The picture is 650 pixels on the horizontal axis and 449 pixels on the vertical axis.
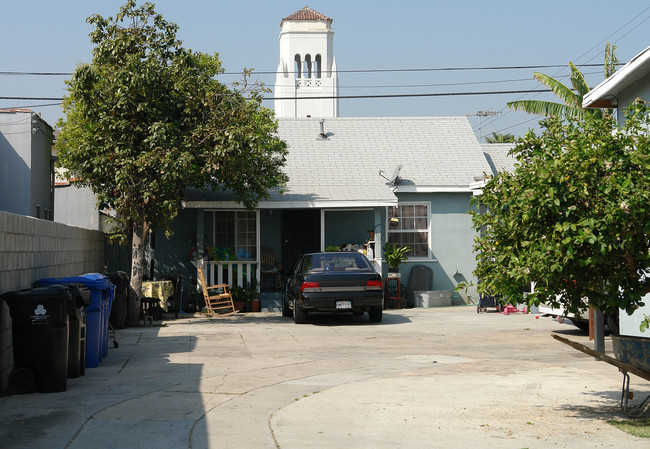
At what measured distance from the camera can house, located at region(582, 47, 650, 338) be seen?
11.3 metres

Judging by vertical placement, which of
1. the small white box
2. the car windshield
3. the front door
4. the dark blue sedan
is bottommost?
the small white box

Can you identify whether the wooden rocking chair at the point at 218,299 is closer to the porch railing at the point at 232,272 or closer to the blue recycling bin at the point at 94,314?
the porch railing at the point at 232,272

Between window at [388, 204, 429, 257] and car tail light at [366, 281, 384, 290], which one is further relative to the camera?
window at [388, 204, 429, 257]

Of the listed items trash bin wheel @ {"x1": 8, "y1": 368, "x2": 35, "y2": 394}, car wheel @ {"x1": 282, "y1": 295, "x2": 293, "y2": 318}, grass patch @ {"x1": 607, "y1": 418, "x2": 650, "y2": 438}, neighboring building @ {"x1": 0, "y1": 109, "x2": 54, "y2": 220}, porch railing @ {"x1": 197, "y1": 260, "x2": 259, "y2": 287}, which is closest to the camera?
grass patch @ {"x1": 607, "y1": 418, "x2": 650, "y2": 438}

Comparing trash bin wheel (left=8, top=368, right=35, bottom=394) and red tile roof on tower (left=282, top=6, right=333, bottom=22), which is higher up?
red tile roof on tower (left=282, top=6, right=333, bottom=22)

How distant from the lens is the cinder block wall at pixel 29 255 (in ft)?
29.2

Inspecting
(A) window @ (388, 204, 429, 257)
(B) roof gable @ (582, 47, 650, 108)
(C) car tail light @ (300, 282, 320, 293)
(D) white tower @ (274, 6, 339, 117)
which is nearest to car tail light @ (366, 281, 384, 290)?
(C) car tail light @ (300, 282, 320, 293)

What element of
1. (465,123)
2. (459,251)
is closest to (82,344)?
(459,251)

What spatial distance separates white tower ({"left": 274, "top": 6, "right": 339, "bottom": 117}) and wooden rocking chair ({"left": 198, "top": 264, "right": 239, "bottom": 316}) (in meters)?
52.9

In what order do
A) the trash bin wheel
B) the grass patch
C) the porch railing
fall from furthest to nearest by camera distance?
the porch railing → the trash bin wheel → the grass patch

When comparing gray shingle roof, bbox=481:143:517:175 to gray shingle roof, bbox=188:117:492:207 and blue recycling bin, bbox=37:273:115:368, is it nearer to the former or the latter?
gray shingle roof, bbox=188:117:492:207

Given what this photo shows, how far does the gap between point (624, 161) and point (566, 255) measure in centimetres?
98

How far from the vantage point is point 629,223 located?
22.1 ft

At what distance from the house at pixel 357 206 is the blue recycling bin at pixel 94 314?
9619 mm
